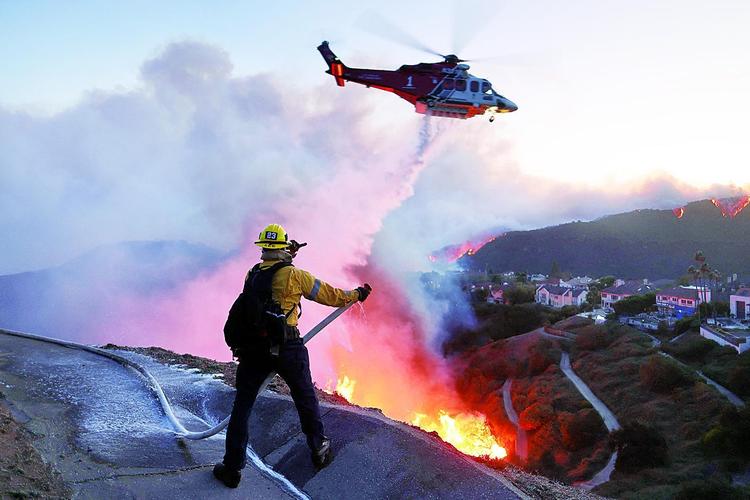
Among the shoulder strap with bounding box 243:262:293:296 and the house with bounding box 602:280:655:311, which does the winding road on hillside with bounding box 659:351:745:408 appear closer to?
the shoulder strap with bounding box 243:262:293:296

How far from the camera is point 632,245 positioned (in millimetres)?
119000

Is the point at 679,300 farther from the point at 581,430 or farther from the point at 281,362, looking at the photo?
the point at 281,362

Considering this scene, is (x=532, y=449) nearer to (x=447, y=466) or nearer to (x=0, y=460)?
(x=447, y=466)

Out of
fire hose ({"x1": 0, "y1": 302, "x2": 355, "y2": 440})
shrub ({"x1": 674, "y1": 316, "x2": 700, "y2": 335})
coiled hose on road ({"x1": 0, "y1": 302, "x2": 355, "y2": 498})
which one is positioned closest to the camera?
coiled hose on road ({"x1": 0, "y1": 302, "x2": 355, "y2": 498})

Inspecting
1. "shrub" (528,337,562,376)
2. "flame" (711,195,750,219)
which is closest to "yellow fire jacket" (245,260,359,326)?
"shrub" (528,337,562,376)

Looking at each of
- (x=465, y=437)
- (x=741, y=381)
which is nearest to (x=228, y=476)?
(x=465, y=437)

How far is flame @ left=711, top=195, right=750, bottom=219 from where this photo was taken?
10156 cm

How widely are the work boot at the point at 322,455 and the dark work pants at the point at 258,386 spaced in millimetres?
299

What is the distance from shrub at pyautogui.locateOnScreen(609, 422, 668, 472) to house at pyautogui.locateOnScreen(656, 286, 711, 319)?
3714cm

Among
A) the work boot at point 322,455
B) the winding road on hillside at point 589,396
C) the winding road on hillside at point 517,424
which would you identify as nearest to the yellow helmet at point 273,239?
the work boot at point 322,455

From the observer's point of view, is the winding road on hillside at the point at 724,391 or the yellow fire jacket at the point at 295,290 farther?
the winding road on hillside at the point at 724,391

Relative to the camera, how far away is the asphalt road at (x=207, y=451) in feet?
15.3

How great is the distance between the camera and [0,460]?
13.8 ft

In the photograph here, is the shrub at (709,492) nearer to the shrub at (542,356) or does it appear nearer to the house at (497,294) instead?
the shrub at (542,356)
